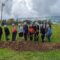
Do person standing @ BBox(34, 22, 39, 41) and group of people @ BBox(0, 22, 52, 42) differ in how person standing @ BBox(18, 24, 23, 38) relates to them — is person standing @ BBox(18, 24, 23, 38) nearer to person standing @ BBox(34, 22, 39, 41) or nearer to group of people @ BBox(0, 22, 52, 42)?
group of people @ BBox(0, 22, 52, 42)

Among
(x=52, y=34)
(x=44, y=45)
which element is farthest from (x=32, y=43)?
(x=52, y=34)

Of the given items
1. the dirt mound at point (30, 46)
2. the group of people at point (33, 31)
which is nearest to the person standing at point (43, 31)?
the group of people at point (33, 31)

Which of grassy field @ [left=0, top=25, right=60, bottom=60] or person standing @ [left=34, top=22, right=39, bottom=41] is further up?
person standing @ [left=34, top=22, right=39, bottom=41]

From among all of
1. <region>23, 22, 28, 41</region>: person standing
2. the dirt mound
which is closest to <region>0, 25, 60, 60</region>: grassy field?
the dirt mound

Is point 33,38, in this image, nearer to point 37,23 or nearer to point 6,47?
point 37,23

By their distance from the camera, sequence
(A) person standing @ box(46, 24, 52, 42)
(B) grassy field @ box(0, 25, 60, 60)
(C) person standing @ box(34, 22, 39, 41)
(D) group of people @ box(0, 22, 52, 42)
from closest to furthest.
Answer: (B) grassy field @ box(0, 25, 60, 60) < (A) person standing @ box(46, 24, 52, 42) < (D) group of people @ box(0, 22, 52, 42) < (C) person standing @ box(34, 22, 39, 41)

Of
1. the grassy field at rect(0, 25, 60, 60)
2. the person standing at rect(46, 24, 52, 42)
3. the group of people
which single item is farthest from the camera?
the group of people

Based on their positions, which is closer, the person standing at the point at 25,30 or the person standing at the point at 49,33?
the person standing at the point at 49,33

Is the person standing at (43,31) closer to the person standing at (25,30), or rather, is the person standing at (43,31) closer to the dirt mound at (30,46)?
the person standing at (25,30)

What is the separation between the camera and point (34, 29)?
28.5m

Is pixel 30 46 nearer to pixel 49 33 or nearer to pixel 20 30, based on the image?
pixel 49 33

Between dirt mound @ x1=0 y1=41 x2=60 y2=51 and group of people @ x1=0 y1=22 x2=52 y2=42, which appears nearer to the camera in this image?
dirt mound @ x1=0 y1=41 x2=60 y2=51

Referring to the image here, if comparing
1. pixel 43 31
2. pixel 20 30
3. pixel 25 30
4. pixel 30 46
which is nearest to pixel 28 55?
pixel 30 46

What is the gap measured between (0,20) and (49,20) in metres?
7.03
